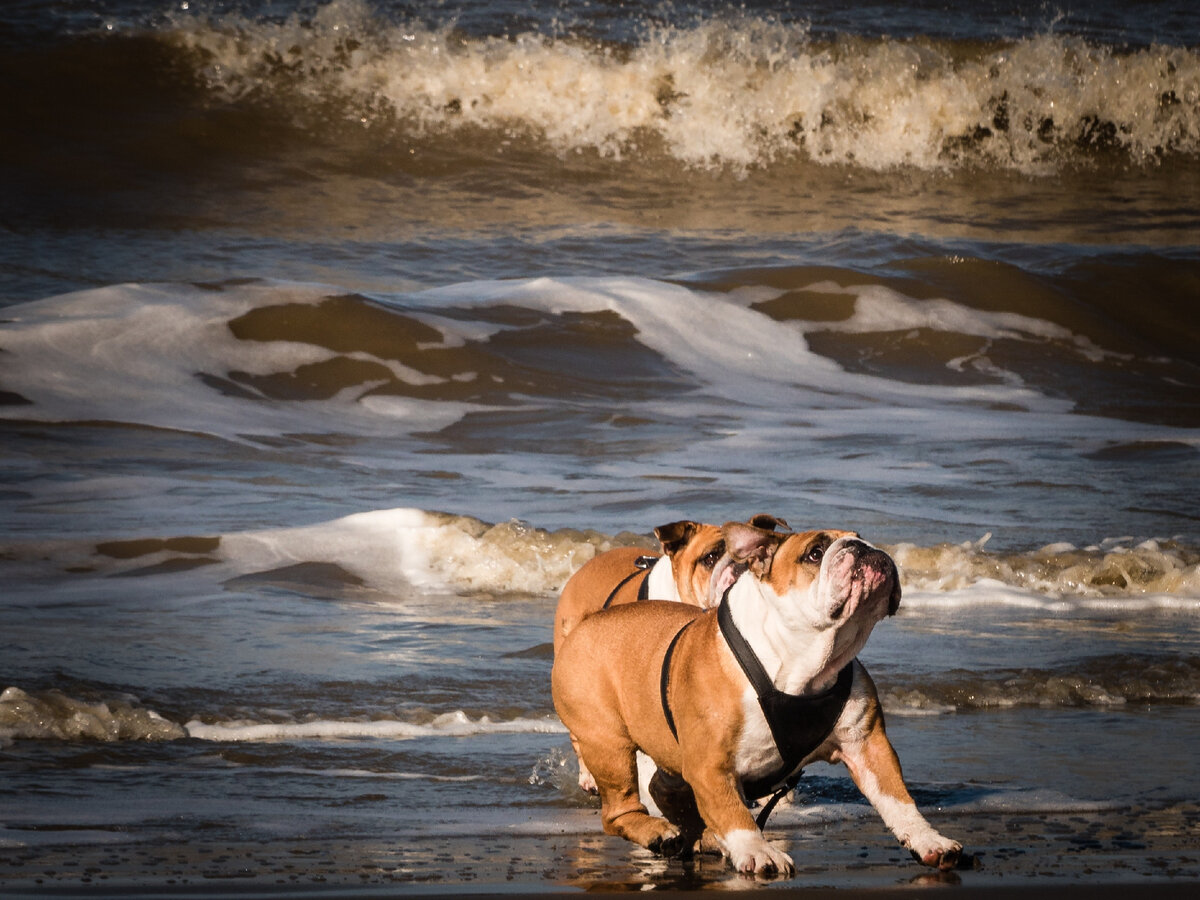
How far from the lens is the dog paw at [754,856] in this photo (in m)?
3.51

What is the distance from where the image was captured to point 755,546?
146 inches

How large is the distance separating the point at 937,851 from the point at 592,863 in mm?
941

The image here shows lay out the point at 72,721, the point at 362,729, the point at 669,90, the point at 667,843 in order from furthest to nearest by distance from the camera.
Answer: the point at 669,90 < the point at 362,729 < the point at 72,721 < the point at 667,843

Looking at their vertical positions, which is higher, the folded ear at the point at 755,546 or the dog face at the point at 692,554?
the folded ear at the point at 755,546

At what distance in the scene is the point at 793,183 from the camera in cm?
2350

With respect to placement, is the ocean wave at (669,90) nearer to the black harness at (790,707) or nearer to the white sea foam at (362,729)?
the white sea foam at (362,729)

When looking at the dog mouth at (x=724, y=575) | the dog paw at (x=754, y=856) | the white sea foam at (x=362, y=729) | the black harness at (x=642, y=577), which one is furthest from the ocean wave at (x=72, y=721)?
the dog paw at (x=754, y=856)

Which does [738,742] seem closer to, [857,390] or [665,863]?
[665,863]

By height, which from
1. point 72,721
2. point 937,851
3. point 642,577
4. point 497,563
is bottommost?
point 497,563

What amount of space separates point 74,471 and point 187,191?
1190 cm

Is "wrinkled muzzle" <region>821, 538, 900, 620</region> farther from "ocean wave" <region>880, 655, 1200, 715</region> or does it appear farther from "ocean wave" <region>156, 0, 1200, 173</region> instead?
"ocean wave" <region>156, 0, 1200, 173</region>

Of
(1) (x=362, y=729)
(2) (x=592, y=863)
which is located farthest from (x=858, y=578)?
(1) (x=362, y=729)

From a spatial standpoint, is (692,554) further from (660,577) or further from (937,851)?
(937,851)

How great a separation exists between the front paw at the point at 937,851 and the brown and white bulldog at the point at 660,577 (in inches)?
44.8
